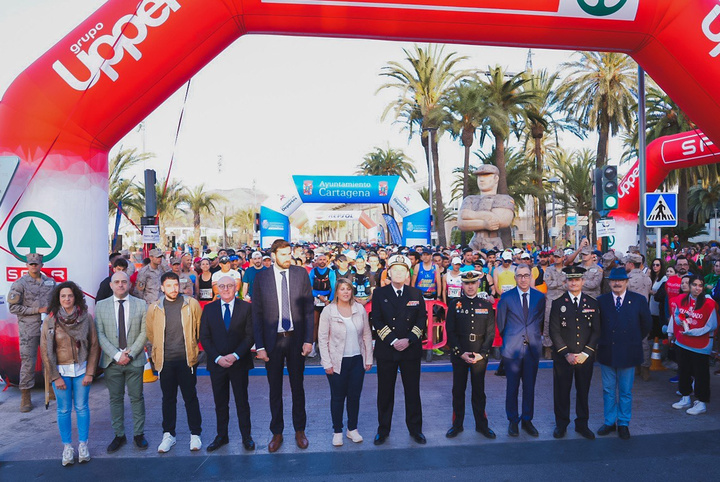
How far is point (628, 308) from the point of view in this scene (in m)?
5.50

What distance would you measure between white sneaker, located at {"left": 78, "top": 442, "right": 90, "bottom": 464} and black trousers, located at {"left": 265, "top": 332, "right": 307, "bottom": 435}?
5.61 feet

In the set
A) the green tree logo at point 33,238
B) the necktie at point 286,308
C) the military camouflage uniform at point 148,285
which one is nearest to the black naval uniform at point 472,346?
the necktie at point 286,308

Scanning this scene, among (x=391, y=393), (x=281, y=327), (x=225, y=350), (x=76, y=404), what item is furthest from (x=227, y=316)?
(x=391, y=393)

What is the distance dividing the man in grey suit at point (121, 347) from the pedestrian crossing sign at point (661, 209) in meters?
8.77

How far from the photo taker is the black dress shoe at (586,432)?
5332 mm

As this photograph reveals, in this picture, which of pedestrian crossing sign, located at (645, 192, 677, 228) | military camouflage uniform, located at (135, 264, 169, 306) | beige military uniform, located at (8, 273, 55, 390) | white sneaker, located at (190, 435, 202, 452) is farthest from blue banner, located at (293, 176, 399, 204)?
white sneaker, located at (190, 435, 202, 452)

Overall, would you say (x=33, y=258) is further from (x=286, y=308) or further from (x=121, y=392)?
(x=286, y=308)

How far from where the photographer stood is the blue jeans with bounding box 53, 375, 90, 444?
492 centimetres

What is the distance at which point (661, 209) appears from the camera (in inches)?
378

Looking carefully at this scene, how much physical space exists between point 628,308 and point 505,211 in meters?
19.2

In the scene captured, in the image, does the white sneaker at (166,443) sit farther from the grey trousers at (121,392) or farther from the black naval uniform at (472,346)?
the black naval uniform at (472,346)

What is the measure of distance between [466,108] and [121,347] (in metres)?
21.6

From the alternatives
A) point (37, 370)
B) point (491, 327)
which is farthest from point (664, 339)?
point (37, 370)

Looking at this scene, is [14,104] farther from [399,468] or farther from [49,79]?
[399,468]
